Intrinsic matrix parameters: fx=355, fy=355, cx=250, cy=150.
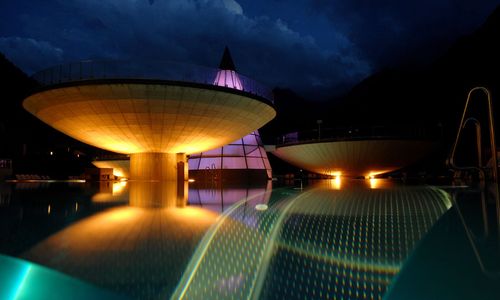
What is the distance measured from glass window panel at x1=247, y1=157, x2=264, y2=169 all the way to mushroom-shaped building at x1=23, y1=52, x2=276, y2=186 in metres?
10.7

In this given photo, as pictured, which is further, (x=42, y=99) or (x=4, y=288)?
(x=42, y=99)

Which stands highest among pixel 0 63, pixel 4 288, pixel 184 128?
pixel 0 63

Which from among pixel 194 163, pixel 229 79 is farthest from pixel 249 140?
pixel 229 79

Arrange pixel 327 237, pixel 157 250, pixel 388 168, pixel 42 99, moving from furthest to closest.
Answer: pixel 388 168
pixel 42 99
pixel 327 237
pixel 157 250

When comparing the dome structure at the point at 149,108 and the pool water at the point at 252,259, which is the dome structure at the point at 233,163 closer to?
the dome structure at the point at 149,108

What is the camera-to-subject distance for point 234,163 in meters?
35.7

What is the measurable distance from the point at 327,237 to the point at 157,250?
69.4 inches

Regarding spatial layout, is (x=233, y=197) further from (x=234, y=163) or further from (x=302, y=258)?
(x=234, y=163)

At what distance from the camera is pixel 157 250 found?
317cm

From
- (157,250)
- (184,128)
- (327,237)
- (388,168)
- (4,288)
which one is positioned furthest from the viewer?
(388,168)

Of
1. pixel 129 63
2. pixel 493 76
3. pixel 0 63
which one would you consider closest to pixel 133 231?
pixel 129 63

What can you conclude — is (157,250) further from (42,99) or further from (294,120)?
(294,120)

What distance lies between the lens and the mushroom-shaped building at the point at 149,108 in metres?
18.2

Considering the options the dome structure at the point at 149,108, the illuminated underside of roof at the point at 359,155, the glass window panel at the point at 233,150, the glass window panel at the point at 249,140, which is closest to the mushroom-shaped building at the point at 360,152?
the illuminated underside of roof at the point at 359,155
